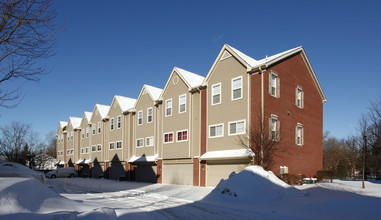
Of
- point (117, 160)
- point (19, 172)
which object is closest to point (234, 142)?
point (19, 172)

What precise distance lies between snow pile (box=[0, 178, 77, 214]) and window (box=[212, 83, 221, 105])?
52.7 feet

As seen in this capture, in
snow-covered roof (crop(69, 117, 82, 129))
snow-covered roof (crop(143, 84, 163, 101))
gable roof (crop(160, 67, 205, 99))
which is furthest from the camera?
snow-covered roof (crop(69, 117, 82, 129))

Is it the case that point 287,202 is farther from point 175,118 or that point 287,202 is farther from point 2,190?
point 175,118

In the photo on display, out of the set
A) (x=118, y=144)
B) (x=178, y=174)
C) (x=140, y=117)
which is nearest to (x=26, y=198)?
(x=178, y=174)

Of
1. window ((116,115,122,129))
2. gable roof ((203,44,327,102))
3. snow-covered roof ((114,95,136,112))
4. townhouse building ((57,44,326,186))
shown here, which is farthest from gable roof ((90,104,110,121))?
gable roof ((203,44,327,102))

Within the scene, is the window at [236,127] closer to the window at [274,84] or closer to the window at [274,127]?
the window at [274,127]

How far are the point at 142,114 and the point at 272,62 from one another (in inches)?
697

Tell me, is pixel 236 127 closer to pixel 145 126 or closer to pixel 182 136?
pixel 182 136

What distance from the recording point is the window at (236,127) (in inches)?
889

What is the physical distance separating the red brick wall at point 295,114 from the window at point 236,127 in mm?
1419

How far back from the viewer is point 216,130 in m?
24.7

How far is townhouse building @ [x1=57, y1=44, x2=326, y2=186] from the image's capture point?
73.4 ft

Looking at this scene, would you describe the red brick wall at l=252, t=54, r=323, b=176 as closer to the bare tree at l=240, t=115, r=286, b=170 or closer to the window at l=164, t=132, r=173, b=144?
the bare tree at l=240, t=115, r=286, b=170

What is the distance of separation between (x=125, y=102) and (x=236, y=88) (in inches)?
839
